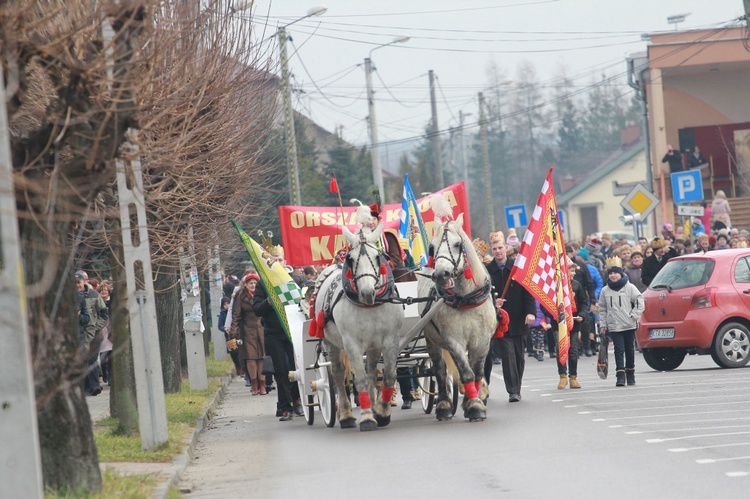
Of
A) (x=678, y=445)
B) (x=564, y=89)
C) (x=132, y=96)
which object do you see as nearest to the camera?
(x=132, y=96)

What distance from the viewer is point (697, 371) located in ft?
65.2

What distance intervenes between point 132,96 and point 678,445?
17.6 ft

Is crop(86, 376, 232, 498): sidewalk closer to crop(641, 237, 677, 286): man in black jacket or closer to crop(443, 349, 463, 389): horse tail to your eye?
crop(443, 349, 463, 389): horse tail

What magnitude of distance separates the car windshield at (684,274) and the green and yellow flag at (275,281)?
614 centimetres

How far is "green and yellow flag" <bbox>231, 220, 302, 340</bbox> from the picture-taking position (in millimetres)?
17141

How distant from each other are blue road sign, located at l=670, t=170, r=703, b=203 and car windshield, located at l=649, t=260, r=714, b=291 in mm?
8810

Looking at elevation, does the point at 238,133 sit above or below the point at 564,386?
above

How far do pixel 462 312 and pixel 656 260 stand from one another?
460 inches

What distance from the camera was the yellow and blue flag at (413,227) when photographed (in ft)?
52.7

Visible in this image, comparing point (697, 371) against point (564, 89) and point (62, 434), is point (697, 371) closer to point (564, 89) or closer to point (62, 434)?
point (62, 434)

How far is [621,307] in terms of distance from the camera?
17672 millimetres

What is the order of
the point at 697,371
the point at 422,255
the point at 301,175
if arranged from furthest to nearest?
the point at 301,175, the point at 697,371, the point at 422,255

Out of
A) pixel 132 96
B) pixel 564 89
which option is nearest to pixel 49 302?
pixel 132 96

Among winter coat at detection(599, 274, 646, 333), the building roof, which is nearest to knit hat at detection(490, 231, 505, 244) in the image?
winter coat at detection(599, 274, 646, 333)
